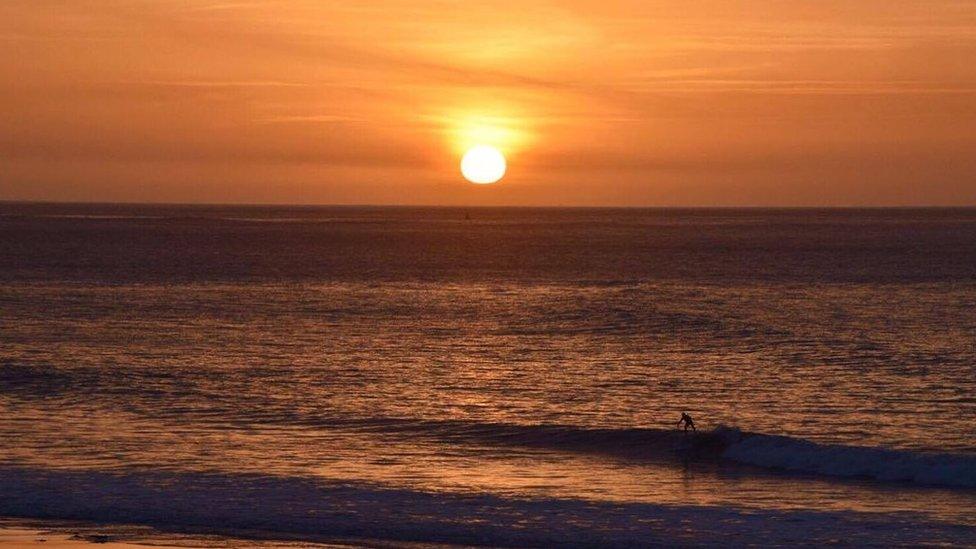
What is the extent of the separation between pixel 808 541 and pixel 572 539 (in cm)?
324

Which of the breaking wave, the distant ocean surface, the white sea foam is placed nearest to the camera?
the distant ocean surface

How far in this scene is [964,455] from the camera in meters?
23.2

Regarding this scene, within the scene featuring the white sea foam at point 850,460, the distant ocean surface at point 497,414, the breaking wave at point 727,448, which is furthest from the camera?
the breaking wave at point 727,448

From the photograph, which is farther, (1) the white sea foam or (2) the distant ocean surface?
(1) the white sea foam

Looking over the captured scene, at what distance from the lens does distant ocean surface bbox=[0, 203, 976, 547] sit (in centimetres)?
1892

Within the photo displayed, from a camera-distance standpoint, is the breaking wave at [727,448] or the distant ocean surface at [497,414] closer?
the distant ocean surface at [497,414]

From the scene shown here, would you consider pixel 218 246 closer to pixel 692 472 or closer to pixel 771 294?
pixel 771 294

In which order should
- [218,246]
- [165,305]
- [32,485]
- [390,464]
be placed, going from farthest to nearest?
[218,246] → [165,305] → [390,464] → [32,485]

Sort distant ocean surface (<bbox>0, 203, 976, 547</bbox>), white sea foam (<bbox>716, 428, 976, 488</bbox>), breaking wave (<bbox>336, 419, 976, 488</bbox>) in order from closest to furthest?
distant ocean surface (<bbox>0, 203, 976, 547</bbox>), white sea foam (<bbox>716, 428, 976, 488</bbox>), breaking wave (<bbox>336, 419, 976, 488</bbox>)

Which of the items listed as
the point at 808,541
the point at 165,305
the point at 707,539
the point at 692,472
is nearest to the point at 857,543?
the point at 808,541

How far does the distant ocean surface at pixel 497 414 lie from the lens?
1892 centimetres

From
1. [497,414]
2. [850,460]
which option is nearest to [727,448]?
[850,460]

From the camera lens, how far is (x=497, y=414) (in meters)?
28.0

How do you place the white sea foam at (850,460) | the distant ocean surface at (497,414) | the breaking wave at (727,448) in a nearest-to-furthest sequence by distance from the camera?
the distant ocean surface at (497,414), the white sea foam at (850,460), the breaking wave at (727,448)
